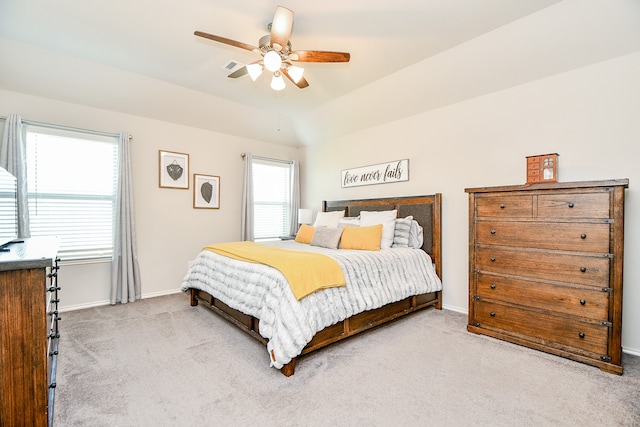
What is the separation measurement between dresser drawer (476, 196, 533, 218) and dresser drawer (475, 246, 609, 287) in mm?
315

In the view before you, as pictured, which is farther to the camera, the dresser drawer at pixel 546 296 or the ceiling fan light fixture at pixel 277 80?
the ceiling fan light fixture at pixel 277 80

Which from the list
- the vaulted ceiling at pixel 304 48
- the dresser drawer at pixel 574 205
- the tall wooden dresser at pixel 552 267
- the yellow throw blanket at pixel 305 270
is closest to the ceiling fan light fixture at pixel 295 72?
the vaulted ceiling at pixel 304 48

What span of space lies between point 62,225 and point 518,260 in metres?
4.88

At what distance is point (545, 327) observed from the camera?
2.41m

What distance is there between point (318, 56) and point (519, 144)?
7.25ft

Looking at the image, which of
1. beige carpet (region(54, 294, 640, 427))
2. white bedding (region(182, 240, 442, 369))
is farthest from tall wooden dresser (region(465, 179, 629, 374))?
white bedding (region(182, 240, 442, 369))

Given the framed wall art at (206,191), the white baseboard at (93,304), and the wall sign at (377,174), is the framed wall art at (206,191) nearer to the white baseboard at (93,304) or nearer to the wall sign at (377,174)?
the white baseboard at (93,304)

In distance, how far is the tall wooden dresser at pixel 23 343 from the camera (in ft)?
3.70

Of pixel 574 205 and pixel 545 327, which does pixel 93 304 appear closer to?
pixel 545 327

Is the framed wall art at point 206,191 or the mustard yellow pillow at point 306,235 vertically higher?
the framed wall art at point 206,191

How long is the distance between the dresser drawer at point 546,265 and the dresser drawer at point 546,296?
0.07 m

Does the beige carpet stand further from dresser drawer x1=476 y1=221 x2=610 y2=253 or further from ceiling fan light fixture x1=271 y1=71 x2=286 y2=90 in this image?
ceiling fan light fixture x1=271 y1=71 x2=286 y2=90

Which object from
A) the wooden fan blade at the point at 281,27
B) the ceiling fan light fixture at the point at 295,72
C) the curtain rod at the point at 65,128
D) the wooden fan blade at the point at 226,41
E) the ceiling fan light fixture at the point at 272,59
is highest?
the wooden fan blade at the point at 281,27

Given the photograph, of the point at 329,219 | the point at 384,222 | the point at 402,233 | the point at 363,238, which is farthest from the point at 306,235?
the point at 402,233
